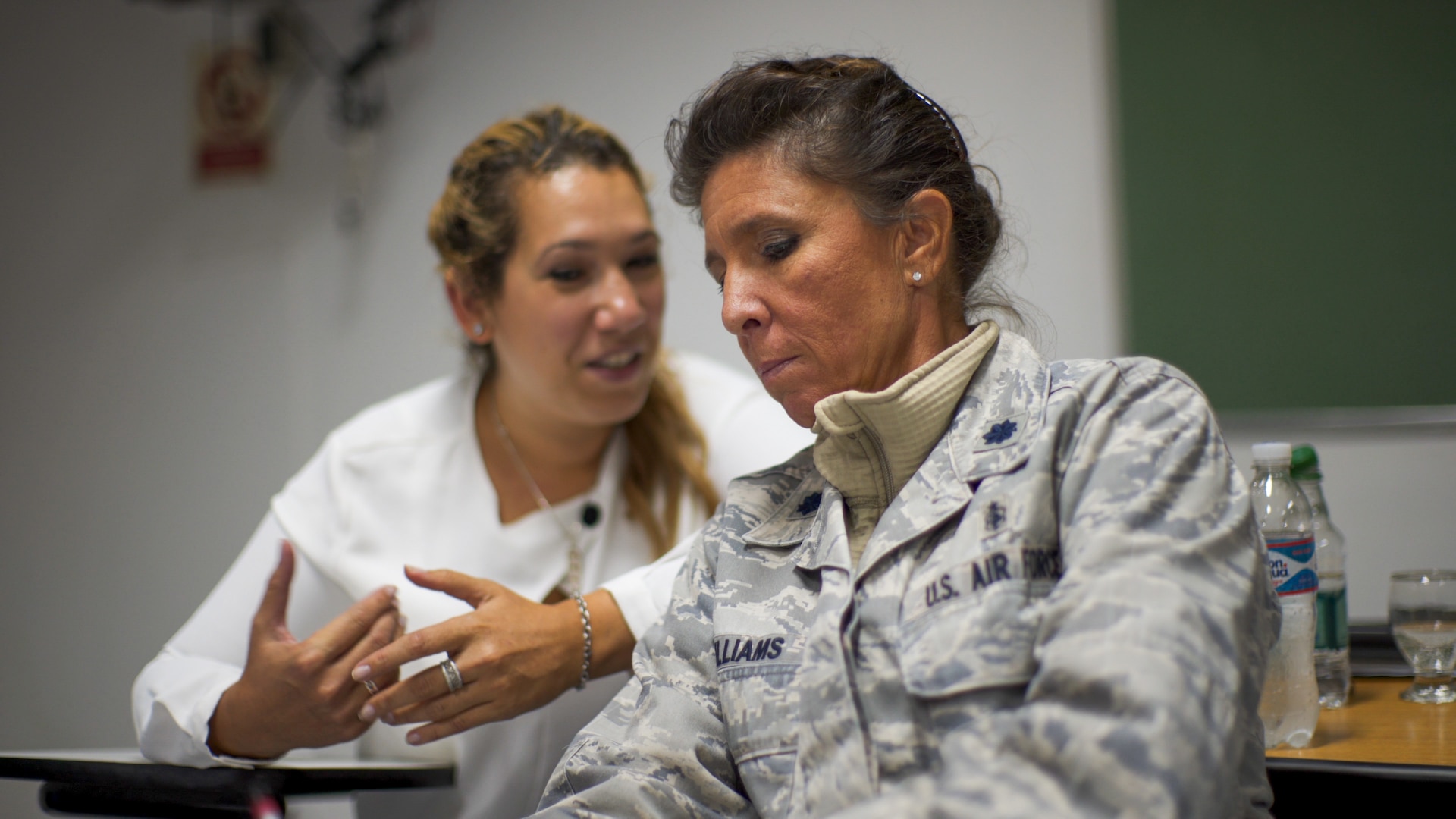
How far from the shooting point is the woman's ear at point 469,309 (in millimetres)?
1883

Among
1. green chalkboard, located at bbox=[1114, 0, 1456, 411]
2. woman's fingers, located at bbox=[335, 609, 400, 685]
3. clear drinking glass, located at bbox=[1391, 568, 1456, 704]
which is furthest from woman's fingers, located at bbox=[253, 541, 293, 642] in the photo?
green chalkboard, located at bbox=[1114, 0, 1456, 411]

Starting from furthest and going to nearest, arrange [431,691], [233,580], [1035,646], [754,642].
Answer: [233,580] → [431,691] → [754,642] → [1035,646]

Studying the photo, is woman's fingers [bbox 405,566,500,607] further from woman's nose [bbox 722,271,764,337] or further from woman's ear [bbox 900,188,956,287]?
woman's ear [bbox 900,188,956,287]

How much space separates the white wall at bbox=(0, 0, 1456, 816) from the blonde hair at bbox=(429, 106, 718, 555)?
0.98m

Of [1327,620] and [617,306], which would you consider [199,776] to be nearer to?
[617,306]

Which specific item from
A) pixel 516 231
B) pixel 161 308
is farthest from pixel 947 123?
pixel 161 308

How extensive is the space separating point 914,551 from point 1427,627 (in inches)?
30.4

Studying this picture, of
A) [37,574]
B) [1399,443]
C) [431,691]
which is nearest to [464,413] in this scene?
[431,691]

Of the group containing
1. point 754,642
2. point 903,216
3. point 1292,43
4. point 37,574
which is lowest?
point 37,574

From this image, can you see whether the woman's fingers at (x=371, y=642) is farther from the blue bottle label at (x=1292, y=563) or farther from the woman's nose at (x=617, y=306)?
the blue bottle label at (x=1292, y=563)

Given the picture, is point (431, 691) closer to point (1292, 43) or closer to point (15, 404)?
point (1292, 43)

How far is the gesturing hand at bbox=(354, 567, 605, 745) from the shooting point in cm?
139

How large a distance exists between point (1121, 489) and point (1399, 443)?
59.2 inches

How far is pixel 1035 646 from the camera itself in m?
0.89
